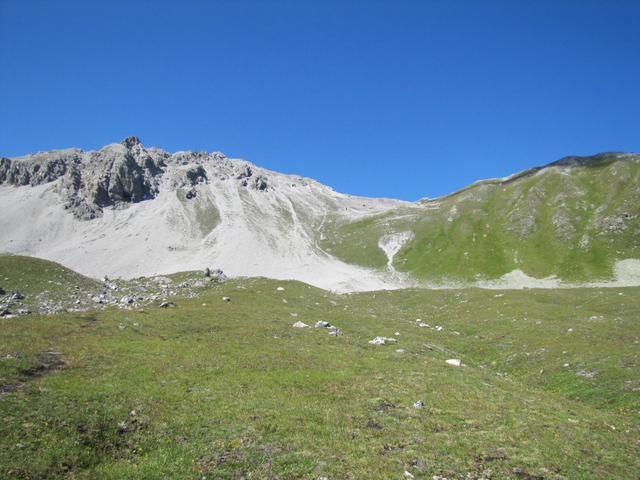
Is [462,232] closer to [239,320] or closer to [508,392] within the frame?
[239,320]

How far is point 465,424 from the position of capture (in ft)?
72.8

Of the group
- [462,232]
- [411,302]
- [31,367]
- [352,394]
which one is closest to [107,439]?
[31,367]

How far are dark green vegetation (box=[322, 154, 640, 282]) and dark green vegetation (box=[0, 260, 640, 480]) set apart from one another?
2999 inches

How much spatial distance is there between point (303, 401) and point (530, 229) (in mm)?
129778

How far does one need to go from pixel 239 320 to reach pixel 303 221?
490 ft

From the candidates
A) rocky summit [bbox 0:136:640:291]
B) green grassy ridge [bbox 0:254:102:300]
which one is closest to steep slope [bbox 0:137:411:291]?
rocky summit [bbox 0:136:640:291]

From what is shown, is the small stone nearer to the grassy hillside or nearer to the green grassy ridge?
the grassy hillside

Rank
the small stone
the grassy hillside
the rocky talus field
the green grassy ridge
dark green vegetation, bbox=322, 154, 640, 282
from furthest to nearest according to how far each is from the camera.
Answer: dark green vegetation, bbox=322, 154, 640, 282, the green grassy ridge, the small stone, the grassy hillside, the rocky talus field

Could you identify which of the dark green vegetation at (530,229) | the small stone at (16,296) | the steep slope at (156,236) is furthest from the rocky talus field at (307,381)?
the steep slope at (156,236)

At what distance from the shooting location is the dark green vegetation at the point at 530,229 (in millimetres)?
117125

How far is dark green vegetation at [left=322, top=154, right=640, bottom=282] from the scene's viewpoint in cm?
11712

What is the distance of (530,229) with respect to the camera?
443 feet

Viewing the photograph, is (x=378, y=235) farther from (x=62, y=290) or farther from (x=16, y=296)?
(x=16, y=296)

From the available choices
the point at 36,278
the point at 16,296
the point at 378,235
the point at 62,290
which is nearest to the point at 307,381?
the point at 16,296
